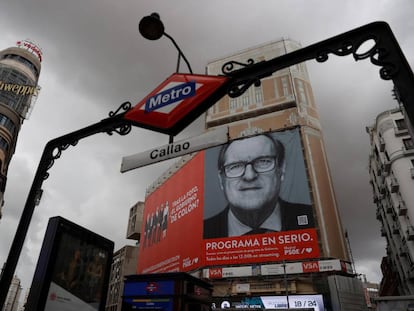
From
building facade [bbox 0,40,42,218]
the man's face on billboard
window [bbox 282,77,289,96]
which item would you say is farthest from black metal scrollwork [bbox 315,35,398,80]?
building facade [bbox 0,40,42,218]

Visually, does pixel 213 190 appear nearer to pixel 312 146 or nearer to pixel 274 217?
pixel 274 217

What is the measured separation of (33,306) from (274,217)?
86.3 feet

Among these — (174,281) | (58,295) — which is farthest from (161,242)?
(58,295)

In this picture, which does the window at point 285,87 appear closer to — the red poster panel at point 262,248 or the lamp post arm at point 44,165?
the red poster panel at point 262,248

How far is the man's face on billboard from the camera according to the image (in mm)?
29219

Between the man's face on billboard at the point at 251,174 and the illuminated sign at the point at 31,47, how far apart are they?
38501mm

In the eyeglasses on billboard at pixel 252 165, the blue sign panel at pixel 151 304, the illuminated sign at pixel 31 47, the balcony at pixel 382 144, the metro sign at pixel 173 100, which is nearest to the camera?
the metro sign at pixel 173 100

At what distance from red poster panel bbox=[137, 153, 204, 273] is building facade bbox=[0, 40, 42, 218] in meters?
19.7

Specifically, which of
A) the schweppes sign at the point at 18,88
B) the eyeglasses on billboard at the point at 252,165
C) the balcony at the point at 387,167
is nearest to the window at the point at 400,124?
the balcony at the point at 387,167

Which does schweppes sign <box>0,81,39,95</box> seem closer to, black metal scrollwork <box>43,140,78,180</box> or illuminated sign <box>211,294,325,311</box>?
illuminated sign <box>211,294,325,311</box>

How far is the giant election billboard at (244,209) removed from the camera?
26672 mm

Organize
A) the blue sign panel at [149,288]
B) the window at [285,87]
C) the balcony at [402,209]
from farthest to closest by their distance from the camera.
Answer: the window at [285,87] → the balcony at [402,209] → the blue sign panel at [149,288]

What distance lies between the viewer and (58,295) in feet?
10.1

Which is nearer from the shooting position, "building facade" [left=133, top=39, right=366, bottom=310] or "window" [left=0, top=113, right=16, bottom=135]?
"building facade" [left=133, top=39, right=366, bottom=310]
